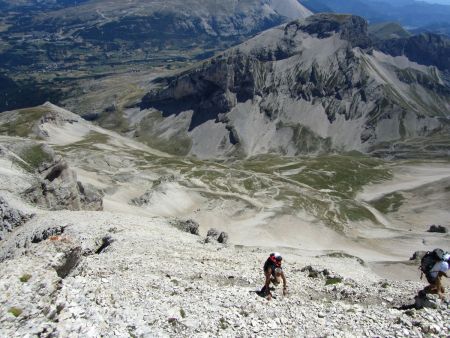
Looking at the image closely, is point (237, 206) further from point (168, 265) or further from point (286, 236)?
point (168, 265)

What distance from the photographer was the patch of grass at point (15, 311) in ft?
79.8

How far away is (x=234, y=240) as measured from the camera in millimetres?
127812

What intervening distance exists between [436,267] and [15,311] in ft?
82.3

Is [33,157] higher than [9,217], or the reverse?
[9,217]

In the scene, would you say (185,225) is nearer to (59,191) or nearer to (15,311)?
(59,191)

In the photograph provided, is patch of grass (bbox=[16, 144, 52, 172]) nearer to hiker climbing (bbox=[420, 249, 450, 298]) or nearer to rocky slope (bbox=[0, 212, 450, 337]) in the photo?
rocky slope (bbox=[0, 212, 450, 337])

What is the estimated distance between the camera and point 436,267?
3022 centimetres

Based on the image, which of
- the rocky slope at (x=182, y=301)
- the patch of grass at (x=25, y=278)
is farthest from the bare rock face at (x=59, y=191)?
the patch of grass at (x=25, y=278)

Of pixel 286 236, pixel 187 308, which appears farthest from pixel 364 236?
pixel 187 308

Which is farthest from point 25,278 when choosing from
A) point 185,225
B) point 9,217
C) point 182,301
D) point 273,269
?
point 185,225

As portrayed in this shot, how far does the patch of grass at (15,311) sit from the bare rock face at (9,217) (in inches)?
1619

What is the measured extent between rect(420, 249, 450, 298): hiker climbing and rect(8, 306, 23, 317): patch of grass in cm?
2459

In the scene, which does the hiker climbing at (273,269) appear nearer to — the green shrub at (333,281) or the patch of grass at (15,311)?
the green shrub at (333,281)

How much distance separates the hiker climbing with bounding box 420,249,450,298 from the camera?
30.0 m
